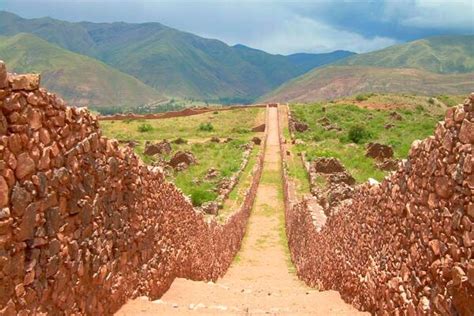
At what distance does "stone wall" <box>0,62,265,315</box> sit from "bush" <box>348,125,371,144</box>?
36.6 meters

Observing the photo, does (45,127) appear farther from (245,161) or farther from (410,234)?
(245,161)

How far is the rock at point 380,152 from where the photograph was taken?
33.4m

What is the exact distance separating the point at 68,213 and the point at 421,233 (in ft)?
13.1

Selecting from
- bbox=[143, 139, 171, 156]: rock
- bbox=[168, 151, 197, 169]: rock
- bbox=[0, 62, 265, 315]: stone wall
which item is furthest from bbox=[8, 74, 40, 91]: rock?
bbox=[143, 139, 171, 156]: rock

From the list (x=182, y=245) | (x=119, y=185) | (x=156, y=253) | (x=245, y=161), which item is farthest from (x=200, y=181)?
(x=119, y=185)

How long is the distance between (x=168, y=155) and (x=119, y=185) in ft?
100

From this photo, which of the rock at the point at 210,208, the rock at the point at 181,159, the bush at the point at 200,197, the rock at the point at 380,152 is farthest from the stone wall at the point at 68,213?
the rock at the point at 380,152

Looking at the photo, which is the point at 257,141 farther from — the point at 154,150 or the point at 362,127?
the point at 154,150

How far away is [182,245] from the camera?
12.2 m

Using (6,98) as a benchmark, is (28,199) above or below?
below

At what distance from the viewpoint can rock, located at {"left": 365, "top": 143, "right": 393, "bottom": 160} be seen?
33.4 meters

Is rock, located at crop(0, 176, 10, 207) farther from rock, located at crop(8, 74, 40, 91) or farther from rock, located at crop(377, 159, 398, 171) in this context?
rock, located at crop(377, 159, 398, 171)

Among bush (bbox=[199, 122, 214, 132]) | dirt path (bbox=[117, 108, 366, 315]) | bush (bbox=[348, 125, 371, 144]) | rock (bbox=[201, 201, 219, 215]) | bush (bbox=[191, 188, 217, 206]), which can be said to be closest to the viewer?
dirt path (bbox=[117, 108, 366, 315])

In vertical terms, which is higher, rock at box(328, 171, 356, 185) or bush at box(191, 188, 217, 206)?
rock at box(328, 171, 356, 185)
